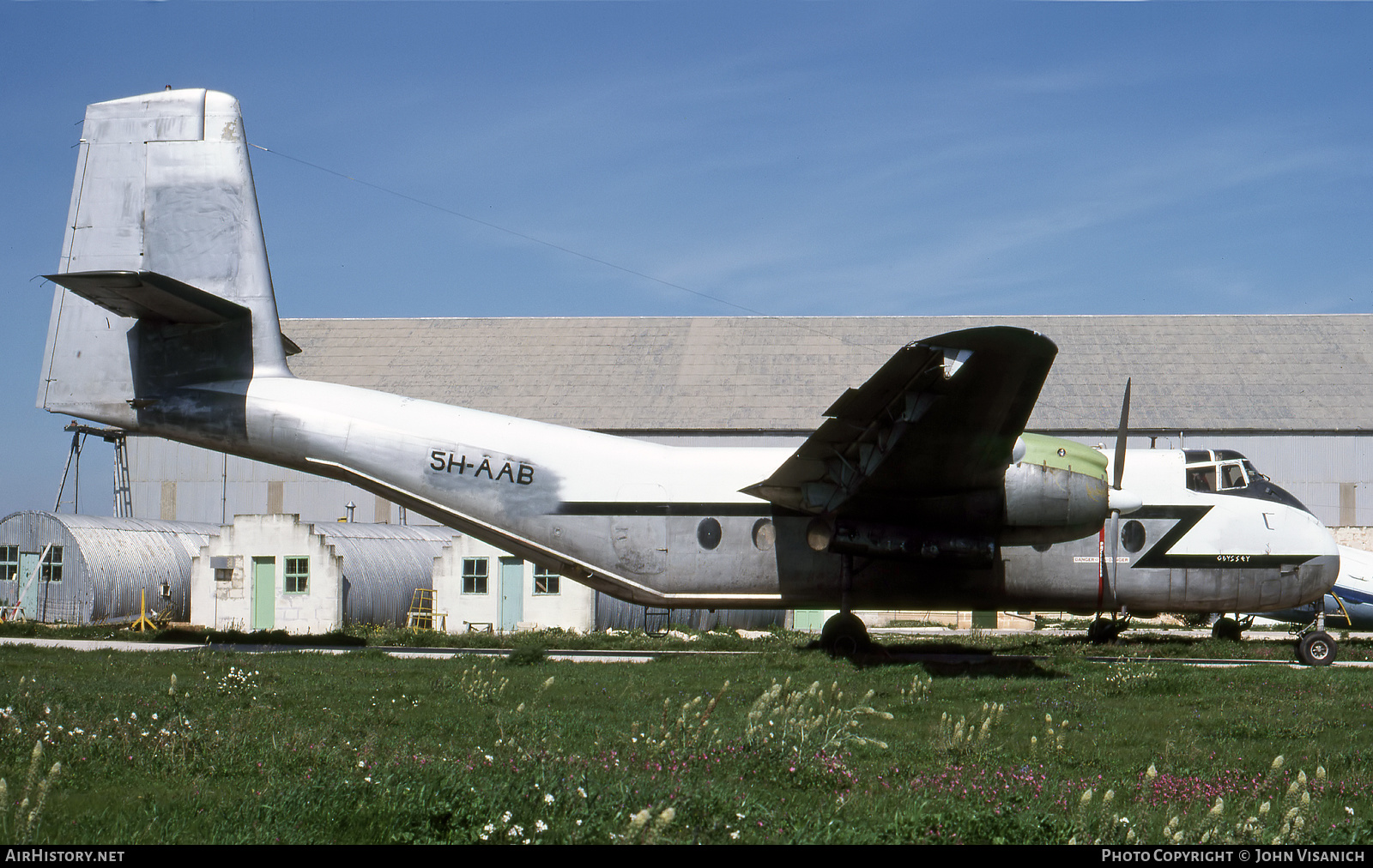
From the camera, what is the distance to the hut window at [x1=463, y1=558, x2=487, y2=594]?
31.5 m

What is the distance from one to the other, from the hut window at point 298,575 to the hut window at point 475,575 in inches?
173

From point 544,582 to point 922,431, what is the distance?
17970mm

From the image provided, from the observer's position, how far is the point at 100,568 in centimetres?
3091

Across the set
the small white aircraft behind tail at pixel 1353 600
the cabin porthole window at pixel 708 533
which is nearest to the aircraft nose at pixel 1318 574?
the cabin porthole window at pixel 708 533

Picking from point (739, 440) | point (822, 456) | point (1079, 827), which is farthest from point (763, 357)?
point (1079, 827)

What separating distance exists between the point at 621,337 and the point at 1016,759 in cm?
4342

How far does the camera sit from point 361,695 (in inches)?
508

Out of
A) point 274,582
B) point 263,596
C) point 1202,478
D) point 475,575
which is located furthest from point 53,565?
point 1202,478

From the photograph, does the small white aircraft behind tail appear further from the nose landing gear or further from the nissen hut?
the nissen hut

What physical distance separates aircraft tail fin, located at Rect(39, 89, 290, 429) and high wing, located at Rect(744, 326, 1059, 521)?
29.9 feet

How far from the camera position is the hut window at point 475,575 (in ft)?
104

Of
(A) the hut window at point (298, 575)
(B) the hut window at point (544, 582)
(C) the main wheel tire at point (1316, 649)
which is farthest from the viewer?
(B) the hut window at point (544, 582)

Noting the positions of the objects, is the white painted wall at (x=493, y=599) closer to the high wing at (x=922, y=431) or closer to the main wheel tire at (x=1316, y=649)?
the high wing at (x=922, y=431)

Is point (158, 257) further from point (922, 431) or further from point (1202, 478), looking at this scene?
point (1202, 478)
